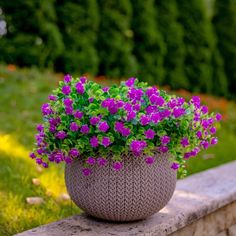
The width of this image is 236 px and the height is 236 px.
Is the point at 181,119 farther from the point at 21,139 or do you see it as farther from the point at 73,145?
the point at 21,139

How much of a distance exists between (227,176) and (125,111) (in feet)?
5.29

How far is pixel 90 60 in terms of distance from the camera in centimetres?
795

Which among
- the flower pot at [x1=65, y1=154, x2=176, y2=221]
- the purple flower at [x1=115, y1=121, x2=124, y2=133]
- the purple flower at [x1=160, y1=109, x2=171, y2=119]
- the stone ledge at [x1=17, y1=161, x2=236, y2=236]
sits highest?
the purple flower at [x1=160, y1=109, x2=171, y2=119]

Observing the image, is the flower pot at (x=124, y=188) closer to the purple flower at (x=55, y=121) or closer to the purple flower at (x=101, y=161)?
the purple flower at (x=101, y=161)

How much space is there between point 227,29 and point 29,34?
5.25 meters

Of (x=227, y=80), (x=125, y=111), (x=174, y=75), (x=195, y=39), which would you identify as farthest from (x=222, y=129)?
(x=125, y=111)

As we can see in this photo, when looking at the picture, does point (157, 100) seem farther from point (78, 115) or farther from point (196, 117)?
point (78, 115)

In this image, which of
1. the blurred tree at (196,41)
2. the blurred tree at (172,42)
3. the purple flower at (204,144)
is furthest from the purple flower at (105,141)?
the blurred tree at (196,41)

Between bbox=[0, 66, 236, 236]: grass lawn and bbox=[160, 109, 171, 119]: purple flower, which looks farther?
bbox=[0, 66, 236, 236]: grass lawn

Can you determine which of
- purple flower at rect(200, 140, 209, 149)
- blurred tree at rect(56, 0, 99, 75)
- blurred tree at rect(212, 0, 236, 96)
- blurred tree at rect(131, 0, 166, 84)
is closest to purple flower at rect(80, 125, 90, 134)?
purple flower at rect(200, 140, 209, 149)

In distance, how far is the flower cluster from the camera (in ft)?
7.37

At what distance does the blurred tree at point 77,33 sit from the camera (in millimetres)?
7715

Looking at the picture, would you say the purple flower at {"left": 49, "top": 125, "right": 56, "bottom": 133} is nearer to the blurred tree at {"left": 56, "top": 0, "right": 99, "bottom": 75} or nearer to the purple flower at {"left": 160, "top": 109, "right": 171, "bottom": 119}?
the purple flower at {"left": 160, "top": 109, "right": 171, "bottom": 119}

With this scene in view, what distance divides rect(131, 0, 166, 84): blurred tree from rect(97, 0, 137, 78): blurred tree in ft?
1.06
